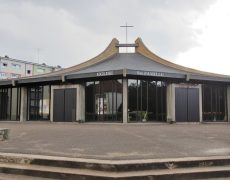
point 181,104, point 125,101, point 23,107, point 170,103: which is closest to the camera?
point 125,101

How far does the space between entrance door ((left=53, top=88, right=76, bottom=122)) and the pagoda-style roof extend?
3.77 feet

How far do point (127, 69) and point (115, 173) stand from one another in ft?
46.8

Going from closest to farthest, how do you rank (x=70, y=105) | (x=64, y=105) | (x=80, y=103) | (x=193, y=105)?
(x=80, y=103), (x=193, y=105), (x=70, y=105), (x=64, y=105)

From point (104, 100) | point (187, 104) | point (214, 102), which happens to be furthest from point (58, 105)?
point (214, 102)

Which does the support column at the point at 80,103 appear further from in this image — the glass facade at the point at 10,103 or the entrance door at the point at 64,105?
the glass facade at the point at 10,103

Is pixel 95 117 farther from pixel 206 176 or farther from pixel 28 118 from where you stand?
pixel 206 176

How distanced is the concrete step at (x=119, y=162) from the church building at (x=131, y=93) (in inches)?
524

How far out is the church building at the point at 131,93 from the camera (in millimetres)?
22141

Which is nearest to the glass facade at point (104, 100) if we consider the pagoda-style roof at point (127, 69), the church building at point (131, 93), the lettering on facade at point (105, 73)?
the church building at point (131, 93)

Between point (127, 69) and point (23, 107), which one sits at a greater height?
point (127, 69)

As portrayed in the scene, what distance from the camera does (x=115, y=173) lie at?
6.34m

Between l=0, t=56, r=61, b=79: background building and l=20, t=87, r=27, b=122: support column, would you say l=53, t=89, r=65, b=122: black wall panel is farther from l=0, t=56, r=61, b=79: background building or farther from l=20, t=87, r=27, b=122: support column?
A: l=0, t=56, r=61, b=79: background building

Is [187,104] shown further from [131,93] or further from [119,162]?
[119,162]

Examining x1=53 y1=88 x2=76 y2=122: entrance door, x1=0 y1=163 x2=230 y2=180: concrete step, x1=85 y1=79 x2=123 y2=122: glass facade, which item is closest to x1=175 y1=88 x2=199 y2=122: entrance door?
x1=85 y1=79 x2=123 y2=122: glass facade
